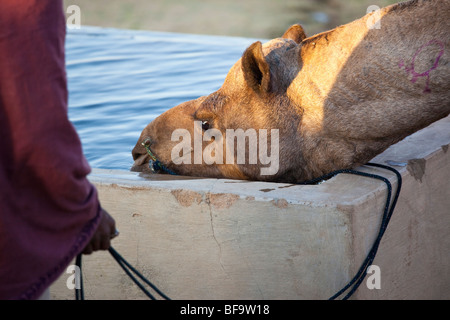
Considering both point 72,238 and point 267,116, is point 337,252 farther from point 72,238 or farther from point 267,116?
point 72,238

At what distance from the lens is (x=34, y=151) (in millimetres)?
1261

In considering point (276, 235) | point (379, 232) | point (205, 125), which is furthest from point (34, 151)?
point (205, 125)

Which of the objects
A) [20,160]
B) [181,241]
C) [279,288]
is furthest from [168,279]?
[20,160]

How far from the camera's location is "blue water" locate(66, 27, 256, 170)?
409 cm

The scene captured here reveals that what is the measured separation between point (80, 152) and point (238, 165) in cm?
130

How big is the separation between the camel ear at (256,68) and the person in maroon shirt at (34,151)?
1.07 metres

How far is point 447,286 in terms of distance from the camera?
260 centimetres

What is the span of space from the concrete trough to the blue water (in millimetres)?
1169

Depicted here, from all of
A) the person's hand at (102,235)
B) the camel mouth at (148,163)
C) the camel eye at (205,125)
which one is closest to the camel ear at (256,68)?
the camel eye at (205,125)

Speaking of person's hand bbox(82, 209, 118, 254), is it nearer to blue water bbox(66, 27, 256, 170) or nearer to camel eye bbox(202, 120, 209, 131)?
camel eye bbox(202, 120, 209, 131)

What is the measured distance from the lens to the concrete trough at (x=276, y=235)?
6.86 ft

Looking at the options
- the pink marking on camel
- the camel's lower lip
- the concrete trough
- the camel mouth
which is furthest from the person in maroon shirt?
the camel's lower lip

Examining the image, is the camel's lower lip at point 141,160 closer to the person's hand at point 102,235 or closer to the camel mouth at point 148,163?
the camel mouth at point 148,163

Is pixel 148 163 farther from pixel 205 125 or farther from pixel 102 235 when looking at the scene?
pixel 102 235
